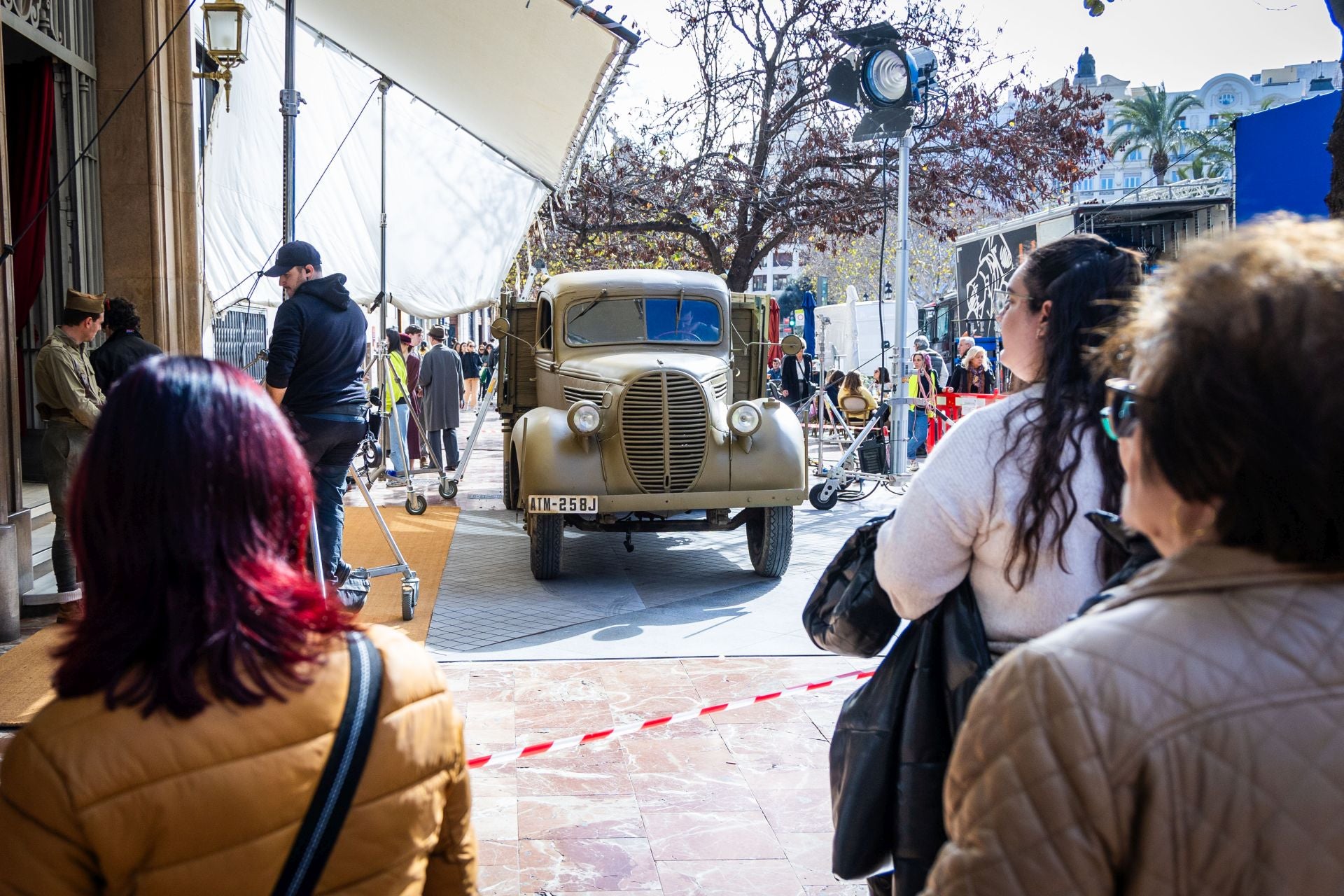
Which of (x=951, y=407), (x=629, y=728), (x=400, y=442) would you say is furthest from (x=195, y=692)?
(x=951, y=407)

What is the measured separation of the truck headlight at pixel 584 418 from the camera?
27.5ft

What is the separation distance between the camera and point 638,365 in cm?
877

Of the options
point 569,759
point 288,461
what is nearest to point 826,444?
point 569,759

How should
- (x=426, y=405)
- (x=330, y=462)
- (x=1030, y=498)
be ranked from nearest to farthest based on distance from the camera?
1. (x=1030, y=498)
2. (x=330, y=462)
3. (x=426, y=405)

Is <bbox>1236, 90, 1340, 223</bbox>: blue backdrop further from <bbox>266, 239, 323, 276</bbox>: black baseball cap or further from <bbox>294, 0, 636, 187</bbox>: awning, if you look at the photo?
<bbox>266, 239, 323, 276</bbox>: black baseball cap

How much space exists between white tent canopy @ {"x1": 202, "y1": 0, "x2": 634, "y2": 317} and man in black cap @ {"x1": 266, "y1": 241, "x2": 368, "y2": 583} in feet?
12.0

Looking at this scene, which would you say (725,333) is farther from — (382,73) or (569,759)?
(569,759)

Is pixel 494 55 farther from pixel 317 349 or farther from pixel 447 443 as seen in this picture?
pixel 447 443

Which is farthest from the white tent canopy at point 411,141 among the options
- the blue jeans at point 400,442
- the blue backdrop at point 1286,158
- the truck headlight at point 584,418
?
the blue backdrop at point 1286,158

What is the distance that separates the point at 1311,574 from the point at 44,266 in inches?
389

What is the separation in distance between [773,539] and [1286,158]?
168 inches

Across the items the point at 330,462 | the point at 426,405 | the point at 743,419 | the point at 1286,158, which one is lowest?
the point at 330,462

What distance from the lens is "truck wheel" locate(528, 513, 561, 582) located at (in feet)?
27.7

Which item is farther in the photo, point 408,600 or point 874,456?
point 874,456
